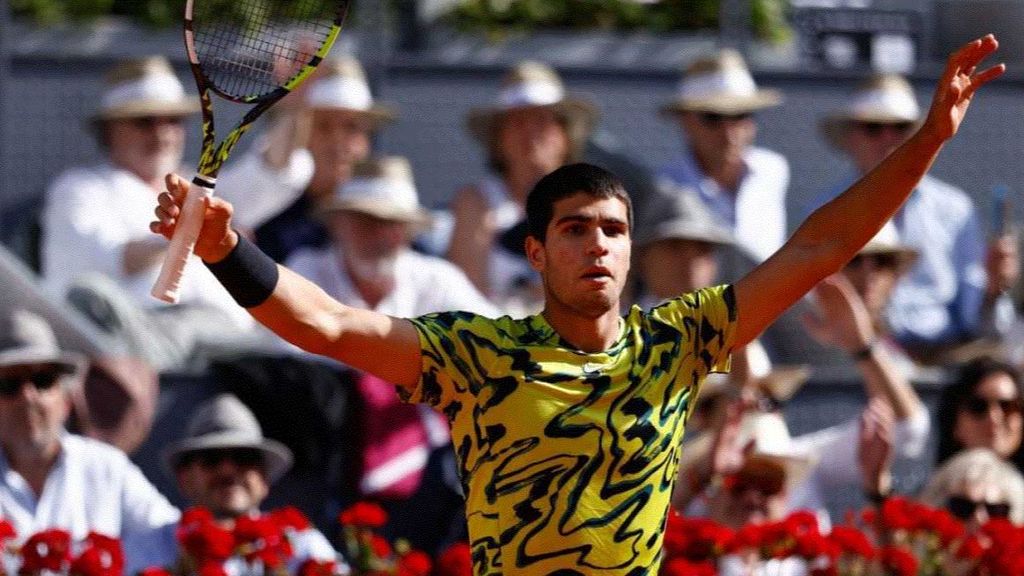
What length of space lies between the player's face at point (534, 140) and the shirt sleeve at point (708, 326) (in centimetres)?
415

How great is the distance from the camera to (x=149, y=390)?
7.60m

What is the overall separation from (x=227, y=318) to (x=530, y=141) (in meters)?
1.39

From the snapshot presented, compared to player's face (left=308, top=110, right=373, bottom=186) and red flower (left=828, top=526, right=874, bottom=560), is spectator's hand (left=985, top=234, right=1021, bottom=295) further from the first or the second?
red flower (left=828, top=526, right=874, bottom=560)

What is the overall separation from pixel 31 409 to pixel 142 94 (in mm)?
1888

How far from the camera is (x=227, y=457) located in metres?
7.29

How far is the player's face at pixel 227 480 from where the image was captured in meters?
7.29

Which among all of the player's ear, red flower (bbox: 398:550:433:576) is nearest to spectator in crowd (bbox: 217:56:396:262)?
red flower (bbox: 398:550:433:576)

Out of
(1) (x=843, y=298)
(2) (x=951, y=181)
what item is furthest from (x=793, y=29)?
(1) (x=843, y=298)

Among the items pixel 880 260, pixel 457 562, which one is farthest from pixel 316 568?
pixel 880 260

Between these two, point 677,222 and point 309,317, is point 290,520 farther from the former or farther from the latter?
point 677,222

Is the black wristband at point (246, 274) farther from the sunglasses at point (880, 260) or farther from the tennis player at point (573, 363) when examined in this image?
the sunglasses at point (880, 260)

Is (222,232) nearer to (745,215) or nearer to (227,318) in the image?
(227,318)

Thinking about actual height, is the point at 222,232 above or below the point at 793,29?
above

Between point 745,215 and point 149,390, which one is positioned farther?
point 745,215
